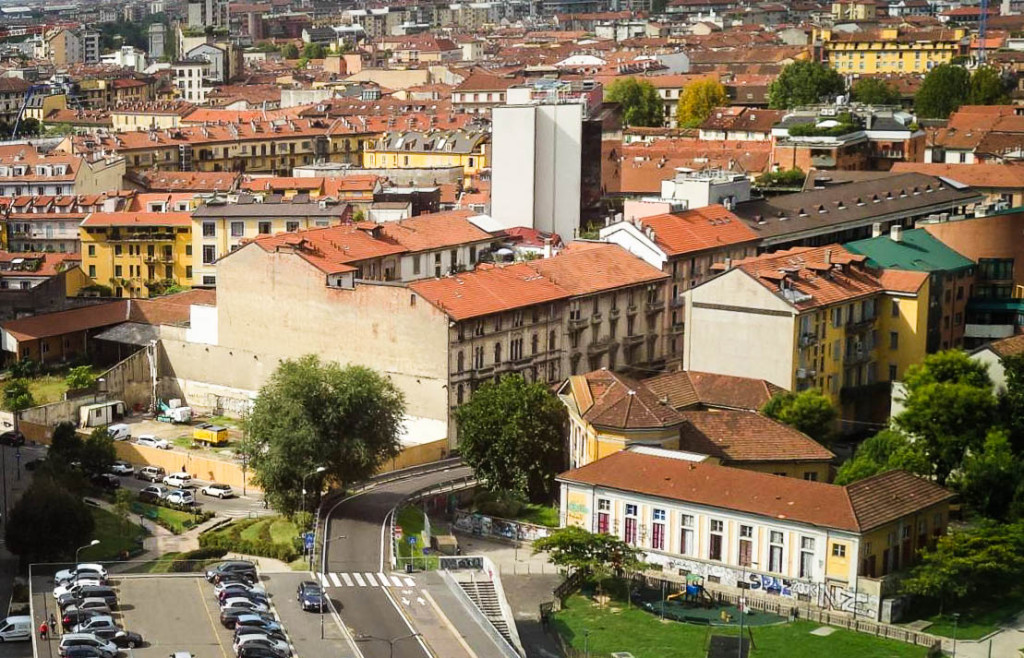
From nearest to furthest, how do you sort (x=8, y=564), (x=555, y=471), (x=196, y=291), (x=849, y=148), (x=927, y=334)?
(x=8, y=564)
(x=555, y=471)
(x=927, y=334)
(x=196, y=291)
(x=849, y=148)

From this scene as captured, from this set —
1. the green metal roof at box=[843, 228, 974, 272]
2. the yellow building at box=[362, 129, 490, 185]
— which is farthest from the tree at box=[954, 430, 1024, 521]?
the yellow building at box=[362, 129, 490, 185]

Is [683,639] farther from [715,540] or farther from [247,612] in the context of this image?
[247,612]

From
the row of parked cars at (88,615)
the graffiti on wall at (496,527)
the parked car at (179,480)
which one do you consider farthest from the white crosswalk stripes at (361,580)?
the parked car at (179,480)

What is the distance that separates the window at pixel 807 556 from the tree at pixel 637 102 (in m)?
86.5

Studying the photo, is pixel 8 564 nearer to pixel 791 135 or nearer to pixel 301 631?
pixel 301 631

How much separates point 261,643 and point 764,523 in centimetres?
1416

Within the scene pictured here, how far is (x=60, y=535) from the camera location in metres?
48.3

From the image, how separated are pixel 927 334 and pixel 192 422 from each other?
25526 millimetres

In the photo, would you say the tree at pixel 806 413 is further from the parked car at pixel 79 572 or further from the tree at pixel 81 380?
the tree at pixel 81 380

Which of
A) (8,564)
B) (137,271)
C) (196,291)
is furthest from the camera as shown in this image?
(137,271)

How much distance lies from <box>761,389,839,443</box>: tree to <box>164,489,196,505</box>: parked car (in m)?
17.3

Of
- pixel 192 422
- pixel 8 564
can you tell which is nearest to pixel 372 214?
pixel 192 422

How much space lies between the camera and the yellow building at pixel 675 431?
51.3m

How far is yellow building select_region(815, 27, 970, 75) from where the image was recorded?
519 ft
